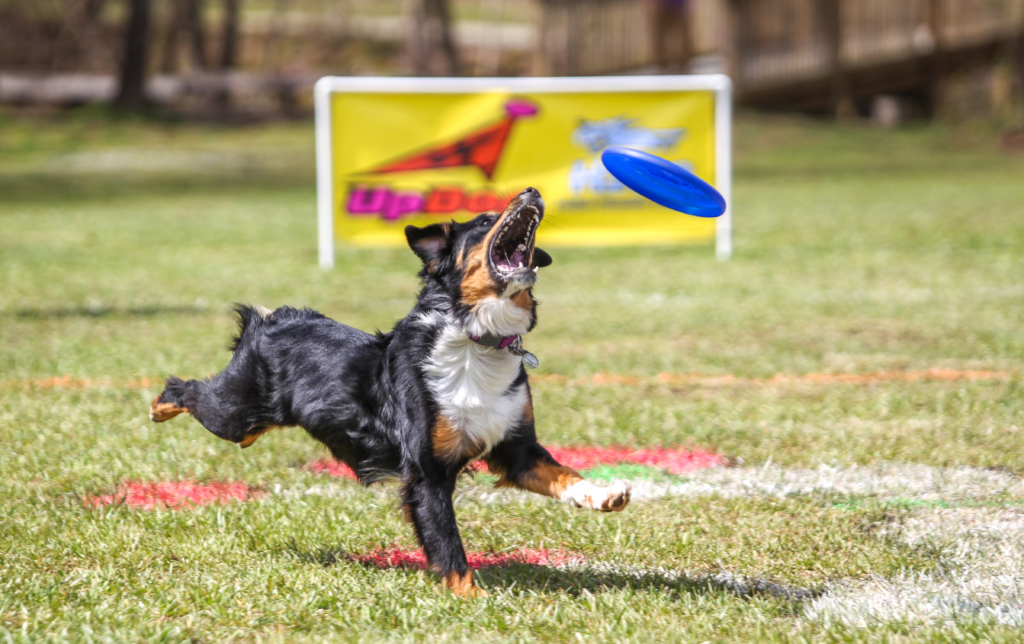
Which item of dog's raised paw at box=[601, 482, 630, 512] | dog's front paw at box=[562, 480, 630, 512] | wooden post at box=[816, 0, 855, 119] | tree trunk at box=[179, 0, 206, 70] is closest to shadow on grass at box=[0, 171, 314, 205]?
wooden post at box=[816, 0, 855, 119]

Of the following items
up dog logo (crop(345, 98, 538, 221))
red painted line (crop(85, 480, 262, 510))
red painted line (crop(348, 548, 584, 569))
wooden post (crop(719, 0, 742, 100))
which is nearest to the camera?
red painted line (crop(348, 548, 584, 569))

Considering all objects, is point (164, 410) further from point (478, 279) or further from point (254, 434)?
point (478, 279)

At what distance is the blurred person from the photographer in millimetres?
25922

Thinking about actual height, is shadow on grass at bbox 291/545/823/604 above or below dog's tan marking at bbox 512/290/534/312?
below

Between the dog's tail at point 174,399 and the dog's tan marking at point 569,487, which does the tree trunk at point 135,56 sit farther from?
the dog's tan marking at point 569,487

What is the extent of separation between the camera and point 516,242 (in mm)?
3908

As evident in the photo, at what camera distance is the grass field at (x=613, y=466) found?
362 centimetres

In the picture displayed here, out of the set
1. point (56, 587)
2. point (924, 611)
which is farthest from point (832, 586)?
point (56, 587)

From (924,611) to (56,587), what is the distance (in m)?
2.67

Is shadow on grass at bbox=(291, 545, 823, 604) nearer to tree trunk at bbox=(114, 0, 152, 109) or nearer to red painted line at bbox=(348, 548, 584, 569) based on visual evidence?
red painted line at bbox=(348, 548, 584, 569)

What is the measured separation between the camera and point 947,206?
16500 mm

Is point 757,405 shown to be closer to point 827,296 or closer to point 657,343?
point 657,343

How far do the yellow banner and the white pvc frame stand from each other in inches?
2.5

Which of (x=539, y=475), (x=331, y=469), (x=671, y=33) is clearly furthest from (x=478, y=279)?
(x=671, y=33)
